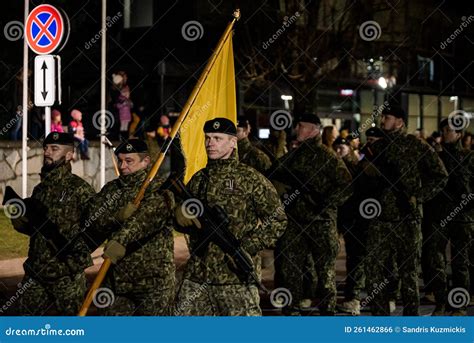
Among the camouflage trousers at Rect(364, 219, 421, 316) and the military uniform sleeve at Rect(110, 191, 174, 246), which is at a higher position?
the military uniform sleeve at Rect(110, 191, 174, 246)

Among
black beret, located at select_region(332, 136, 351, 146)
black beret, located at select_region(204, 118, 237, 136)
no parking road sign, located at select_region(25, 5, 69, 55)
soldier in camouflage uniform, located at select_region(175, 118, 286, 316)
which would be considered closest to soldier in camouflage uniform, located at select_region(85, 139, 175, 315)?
soldier in camouflage uniform, located at select_region(175, 118, 286, 316)

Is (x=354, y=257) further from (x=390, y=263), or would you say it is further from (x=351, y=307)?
(x=390, y=263)

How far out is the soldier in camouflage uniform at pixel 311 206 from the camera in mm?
10031

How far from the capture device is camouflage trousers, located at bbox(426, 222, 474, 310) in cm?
1095

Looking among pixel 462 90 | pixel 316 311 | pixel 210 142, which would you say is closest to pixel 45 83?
pixel 316 311

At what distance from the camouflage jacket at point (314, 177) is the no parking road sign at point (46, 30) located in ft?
15.7

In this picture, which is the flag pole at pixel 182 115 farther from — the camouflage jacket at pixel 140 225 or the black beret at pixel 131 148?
the black beret at pixel 131 148

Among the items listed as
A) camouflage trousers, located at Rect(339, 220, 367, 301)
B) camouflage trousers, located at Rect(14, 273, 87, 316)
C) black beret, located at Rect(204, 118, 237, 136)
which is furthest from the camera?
camouflage trousers, located at Rect(339, 220, 367, 301)

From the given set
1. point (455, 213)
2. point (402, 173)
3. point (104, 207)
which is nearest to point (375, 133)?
point (402, 173)

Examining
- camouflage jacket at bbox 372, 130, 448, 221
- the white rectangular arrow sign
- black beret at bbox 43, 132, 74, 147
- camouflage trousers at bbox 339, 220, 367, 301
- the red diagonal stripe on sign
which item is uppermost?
the red diagonal stripe on sign

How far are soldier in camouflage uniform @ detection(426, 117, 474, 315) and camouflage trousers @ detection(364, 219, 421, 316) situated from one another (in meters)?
1.37

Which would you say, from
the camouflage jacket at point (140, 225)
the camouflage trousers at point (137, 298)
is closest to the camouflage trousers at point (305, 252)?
the camouflage jacket at point (140, 225)

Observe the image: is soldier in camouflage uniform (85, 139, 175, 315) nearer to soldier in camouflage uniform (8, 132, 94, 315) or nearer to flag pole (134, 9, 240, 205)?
flag pole (134, 9, 240, 205)

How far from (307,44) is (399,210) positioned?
1547cm
